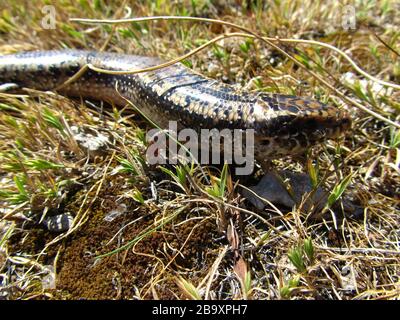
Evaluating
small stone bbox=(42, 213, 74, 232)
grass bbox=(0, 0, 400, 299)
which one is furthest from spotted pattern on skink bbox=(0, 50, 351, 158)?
small stone bbox=(42, 213, 74, 232)

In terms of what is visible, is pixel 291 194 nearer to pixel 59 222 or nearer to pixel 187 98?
pixel 187 98

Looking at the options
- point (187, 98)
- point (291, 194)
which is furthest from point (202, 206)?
point (187, 98)

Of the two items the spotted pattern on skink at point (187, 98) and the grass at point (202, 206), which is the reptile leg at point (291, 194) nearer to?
the grass at point (202, 206)

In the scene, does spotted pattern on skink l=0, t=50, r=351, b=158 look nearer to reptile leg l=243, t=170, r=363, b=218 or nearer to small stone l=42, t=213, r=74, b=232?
reptile leg l=243, t=170, r=363, b=218

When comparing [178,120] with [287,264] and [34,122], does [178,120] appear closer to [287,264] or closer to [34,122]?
[34,122]

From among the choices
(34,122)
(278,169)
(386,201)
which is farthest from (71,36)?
(386,201)

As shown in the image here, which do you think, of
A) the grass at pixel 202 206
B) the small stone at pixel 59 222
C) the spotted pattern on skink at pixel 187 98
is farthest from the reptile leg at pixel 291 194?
the small stone at pixel 59 222
